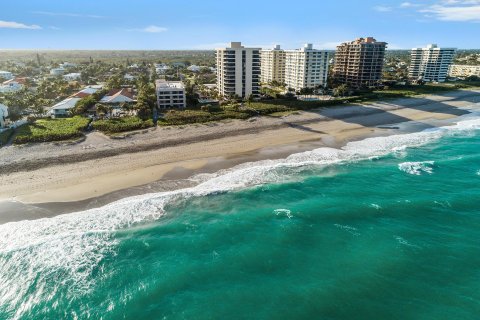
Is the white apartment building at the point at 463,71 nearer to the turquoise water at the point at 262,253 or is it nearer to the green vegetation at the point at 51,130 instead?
the turquoise water at the point at 262,253

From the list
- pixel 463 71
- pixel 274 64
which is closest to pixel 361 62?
pixel 274 64

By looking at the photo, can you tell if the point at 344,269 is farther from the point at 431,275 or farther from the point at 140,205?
the point at 140,205

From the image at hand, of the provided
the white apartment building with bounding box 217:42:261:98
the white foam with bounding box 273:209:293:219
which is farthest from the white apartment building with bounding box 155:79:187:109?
the white foam with bounding box 273:209:293:219

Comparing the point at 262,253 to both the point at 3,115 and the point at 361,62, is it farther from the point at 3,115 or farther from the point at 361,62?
the point at 361,62

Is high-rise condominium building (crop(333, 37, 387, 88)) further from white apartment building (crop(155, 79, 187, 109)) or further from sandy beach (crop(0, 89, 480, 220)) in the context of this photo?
white apartment building (crop(155, 79, 187, 109))

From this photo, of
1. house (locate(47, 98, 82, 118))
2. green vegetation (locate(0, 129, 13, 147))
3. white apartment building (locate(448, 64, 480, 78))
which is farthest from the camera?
white apartment building (locate(448, 64, 480, 78))

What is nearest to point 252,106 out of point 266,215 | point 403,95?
point 266,215

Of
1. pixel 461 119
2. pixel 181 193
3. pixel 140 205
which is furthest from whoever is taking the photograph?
pixel 461 119
